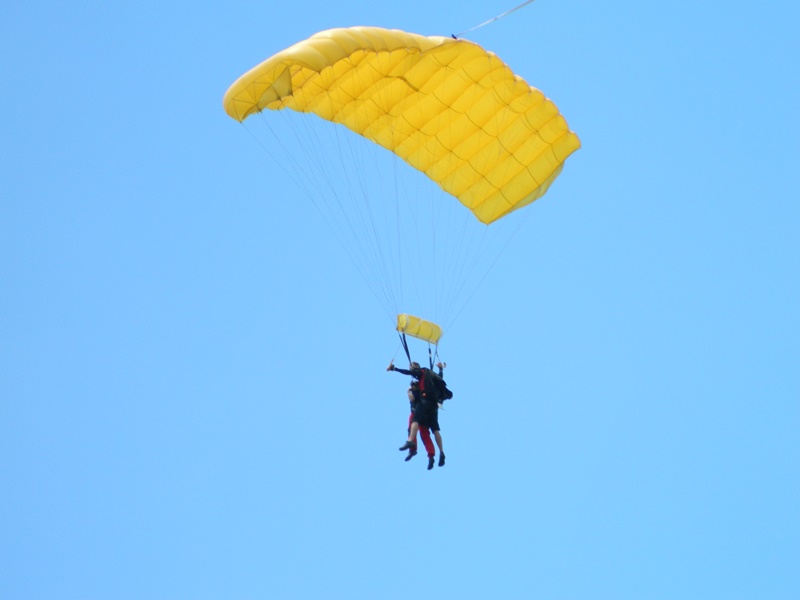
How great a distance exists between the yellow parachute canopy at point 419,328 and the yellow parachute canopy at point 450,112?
88.3 inches

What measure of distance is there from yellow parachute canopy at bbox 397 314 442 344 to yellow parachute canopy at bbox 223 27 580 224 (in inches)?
88.3

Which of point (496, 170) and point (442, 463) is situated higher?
point (496, 170)

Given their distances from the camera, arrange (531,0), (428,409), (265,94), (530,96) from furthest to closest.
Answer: (530,96) → (428,409) → (265,94) → (531,0)

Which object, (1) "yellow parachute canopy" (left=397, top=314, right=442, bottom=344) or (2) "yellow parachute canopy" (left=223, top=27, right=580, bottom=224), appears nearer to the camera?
(2) "yellow parachute canopy" (left=223, top=27, right=580, bottom=224)

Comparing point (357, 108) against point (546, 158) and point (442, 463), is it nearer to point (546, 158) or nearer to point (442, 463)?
point (546, 158)

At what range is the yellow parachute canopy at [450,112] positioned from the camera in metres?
22.4

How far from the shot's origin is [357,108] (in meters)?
23.6

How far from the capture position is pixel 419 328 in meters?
23.2

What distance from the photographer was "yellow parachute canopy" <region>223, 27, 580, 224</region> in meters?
22.4

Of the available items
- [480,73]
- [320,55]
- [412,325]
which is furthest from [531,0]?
[412,325]

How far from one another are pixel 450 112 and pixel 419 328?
3.24 m

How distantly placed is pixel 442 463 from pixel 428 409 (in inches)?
31.4

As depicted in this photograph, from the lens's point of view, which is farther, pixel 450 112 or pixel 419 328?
pixel 450 112

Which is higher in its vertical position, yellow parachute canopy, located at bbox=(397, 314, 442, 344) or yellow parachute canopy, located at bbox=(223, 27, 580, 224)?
yellow parachute canopy, located at bbox=(223, 27, 580, 224)
